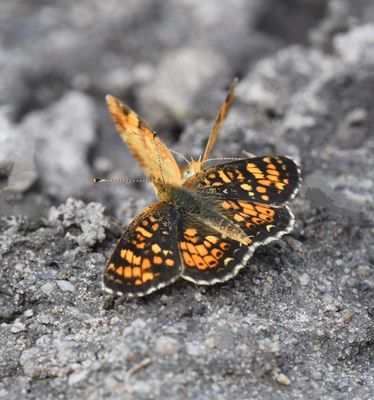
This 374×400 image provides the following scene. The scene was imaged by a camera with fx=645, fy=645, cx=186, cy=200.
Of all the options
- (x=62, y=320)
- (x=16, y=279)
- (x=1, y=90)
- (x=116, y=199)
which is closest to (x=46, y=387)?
(x=62, y=320)

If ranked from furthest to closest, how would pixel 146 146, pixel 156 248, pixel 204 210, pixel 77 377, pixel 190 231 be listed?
pixel 146 146 → pixel 204 210 → pixel 190 231 → pixel 156 248 → pixel 77 377

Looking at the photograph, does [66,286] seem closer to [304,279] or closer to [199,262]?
[199,262]

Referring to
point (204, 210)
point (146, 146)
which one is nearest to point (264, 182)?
point (204, 210)

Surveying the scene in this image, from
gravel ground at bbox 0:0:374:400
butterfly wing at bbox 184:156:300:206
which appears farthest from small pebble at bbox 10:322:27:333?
butterfly wing at bbox 184:156:300:206

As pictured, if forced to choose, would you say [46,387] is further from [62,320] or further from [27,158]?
[27,158]

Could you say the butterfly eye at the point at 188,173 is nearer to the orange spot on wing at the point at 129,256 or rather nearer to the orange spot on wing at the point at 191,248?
the orange spot on wing at the point at 191,248

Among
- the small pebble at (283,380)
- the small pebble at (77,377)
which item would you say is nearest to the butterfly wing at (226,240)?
the small pebble at (283,380)
